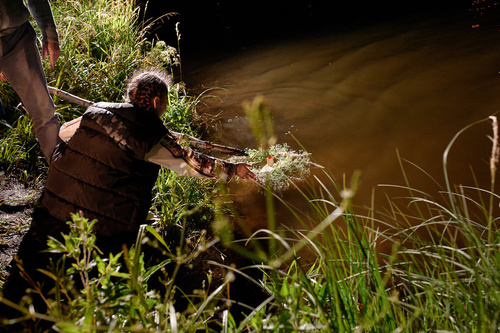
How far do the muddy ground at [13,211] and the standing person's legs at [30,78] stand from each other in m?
0.39

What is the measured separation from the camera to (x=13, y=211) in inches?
110

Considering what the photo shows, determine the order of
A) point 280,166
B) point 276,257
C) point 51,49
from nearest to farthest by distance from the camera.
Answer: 1. point 276,257
2. point 51,49
3. point 280,166

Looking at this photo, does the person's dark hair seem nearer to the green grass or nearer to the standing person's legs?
the green grass

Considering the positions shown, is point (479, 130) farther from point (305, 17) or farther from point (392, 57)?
point (305, 17)

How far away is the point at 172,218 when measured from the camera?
9.28 feet

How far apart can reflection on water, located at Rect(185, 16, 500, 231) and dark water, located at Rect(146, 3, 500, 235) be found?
0.04 ft

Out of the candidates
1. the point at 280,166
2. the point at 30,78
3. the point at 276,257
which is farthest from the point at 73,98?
the point at 276,257

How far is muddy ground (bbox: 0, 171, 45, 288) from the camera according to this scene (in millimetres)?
2446

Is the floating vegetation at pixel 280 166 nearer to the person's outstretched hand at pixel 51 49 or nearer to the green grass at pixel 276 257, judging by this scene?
the green grass at pixel 276 257

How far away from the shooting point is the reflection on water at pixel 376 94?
360 centimetres

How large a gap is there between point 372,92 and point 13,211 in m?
4.14

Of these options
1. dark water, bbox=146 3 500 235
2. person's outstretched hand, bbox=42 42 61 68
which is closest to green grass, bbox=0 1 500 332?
dark water, bbox=146 3 500 235

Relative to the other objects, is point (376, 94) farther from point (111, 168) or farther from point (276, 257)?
point (111, 168)

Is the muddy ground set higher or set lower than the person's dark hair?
lower
